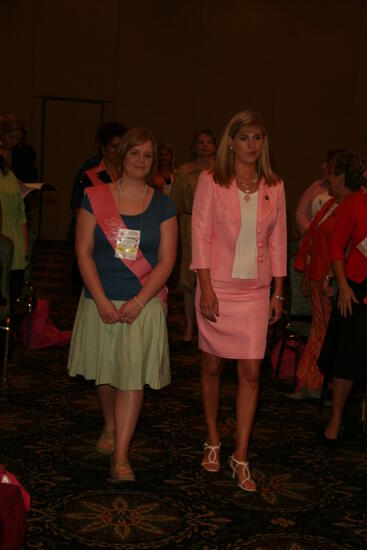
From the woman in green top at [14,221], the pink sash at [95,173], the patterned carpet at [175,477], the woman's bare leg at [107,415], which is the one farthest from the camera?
the pink sash at [95,173]

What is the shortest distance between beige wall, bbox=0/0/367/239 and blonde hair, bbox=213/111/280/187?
9.96 metres

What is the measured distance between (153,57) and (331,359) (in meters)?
9.86

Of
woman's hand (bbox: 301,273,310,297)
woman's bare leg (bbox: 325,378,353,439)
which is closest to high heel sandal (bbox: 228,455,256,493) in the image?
woman's bare leg (bbox: 325,378,353,439)

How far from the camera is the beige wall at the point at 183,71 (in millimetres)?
12984

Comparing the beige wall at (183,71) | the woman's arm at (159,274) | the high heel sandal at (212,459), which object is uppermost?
the beige wall at (183,71)

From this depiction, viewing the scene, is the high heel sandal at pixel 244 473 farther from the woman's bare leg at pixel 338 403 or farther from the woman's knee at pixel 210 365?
the woman's bare leg at pixel 338 403

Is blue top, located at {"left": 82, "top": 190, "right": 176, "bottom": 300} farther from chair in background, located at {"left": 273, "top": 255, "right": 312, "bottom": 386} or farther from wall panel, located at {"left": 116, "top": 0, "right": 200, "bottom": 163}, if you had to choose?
wall panel, located at {"left": 116, "top": 0, "right": 200, "bottom": 163}

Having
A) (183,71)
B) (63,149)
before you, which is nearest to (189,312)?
(63,149)

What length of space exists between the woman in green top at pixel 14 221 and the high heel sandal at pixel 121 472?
6.64ft

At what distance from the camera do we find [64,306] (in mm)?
7738

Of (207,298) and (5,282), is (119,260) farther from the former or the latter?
(5,282)

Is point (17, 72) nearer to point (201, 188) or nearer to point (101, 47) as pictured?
point (101, 47)

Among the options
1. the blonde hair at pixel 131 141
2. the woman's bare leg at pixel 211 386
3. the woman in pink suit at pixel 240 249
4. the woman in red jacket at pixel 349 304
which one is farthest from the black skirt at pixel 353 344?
the blonde hair at pixel 131 141

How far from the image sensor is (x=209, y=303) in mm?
3527
